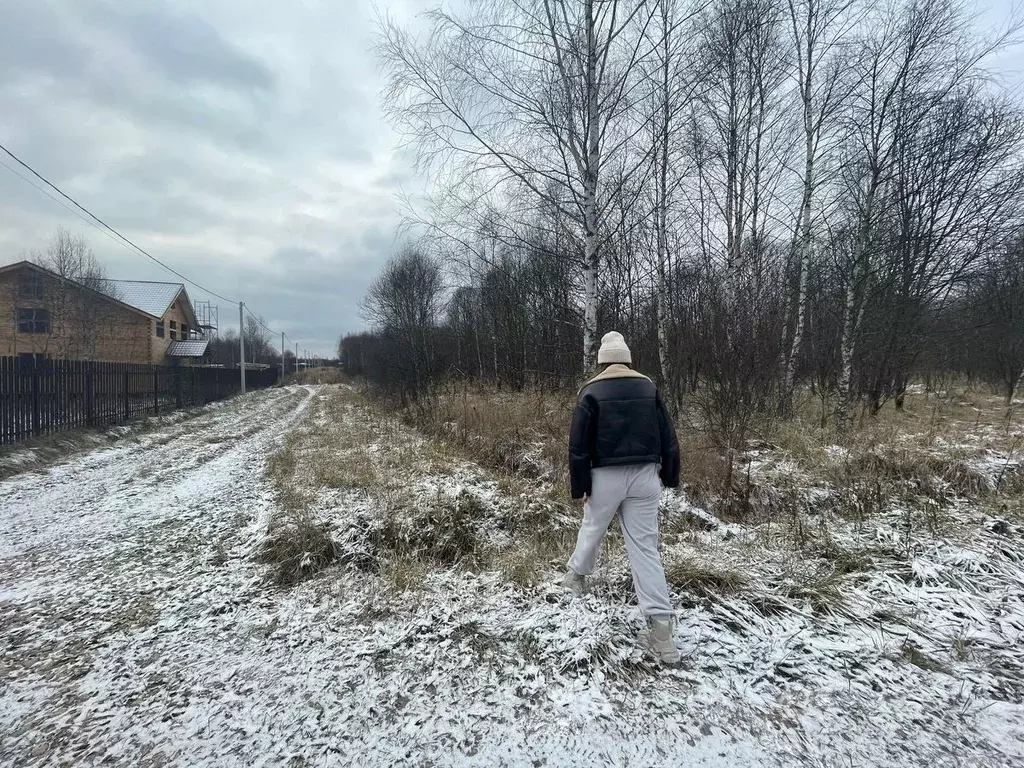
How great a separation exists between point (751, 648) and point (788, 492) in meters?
3.05

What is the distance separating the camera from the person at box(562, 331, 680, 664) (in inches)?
102

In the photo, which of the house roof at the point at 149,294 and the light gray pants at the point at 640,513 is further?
the house roof at the point at 149,294

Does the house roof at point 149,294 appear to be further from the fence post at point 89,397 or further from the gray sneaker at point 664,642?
the gray sneaker at point 664,642

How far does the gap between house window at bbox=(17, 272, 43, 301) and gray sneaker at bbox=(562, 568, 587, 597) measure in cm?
3165

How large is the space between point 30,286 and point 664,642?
114 ft

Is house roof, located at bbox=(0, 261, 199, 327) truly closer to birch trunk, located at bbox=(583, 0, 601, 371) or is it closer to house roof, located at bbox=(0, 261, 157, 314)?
house roof, located at bbox=(0, 261, 157, 314)

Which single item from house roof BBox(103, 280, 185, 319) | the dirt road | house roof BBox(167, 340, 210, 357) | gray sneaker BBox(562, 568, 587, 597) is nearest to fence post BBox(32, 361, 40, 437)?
the dirt road

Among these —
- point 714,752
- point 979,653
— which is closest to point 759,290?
point 979,653

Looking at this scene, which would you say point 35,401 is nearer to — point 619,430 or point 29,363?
point 29,363

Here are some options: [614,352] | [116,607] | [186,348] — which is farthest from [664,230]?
[186,348]

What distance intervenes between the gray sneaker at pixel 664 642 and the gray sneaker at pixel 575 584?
669mm

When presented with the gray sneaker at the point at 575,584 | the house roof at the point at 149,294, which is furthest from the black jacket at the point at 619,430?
the house roof at the point at 149,294

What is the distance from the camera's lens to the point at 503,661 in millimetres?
2527

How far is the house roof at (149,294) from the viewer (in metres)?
29.4
